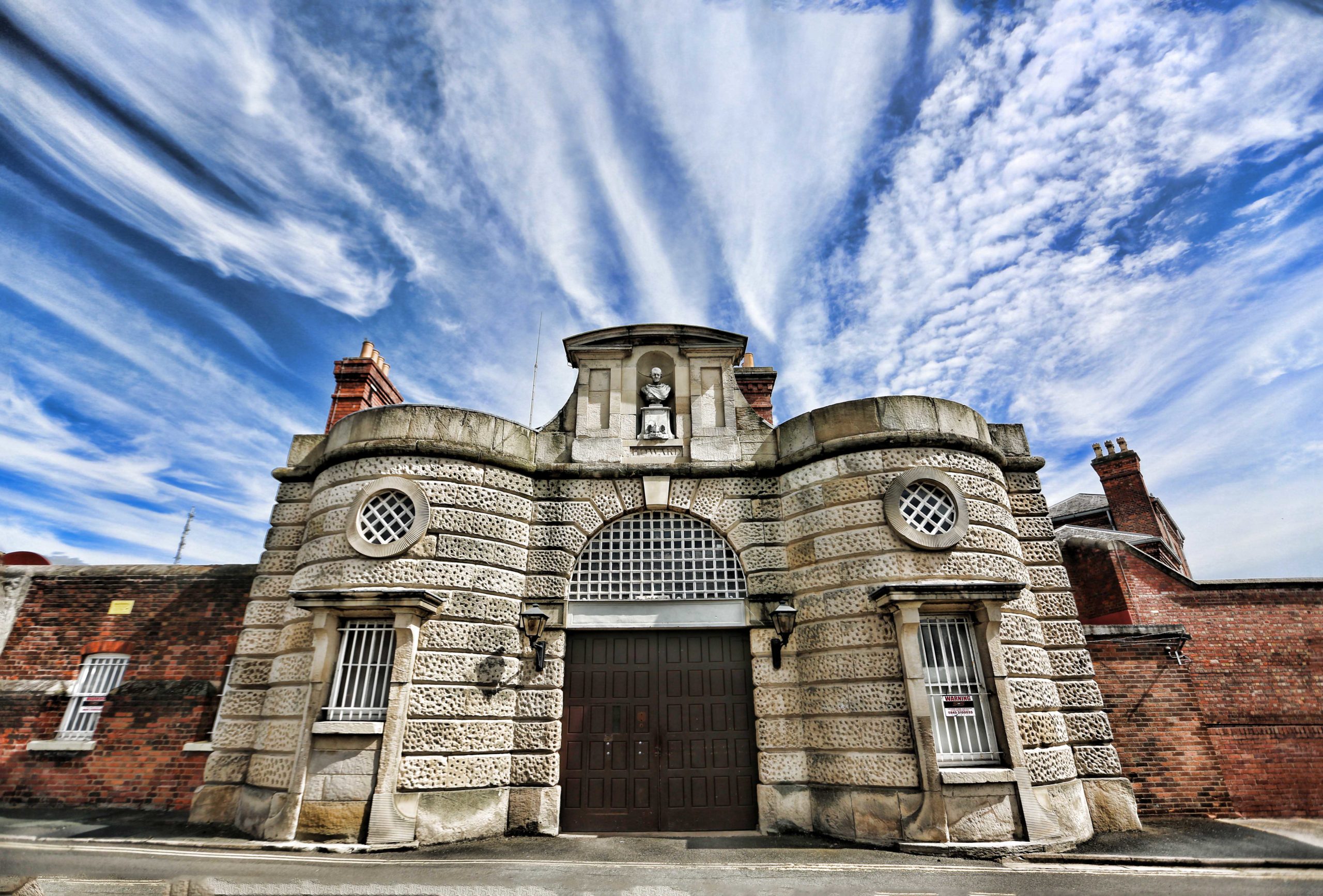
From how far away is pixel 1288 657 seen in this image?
37.4 ft

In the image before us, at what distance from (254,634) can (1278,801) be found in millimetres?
18324

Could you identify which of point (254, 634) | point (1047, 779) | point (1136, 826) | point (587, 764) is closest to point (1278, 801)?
point (1136, 826)

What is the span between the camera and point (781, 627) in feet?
31.7

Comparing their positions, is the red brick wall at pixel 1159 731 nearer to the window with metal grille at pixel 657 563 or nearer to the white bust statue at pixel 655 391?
the window with metal grille at pixel 657 563

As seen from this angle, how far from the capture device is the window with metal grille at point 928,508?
977 centimetres

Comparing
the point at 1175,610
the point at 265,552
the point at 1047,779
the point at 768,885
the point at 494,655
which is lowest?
the point at 768,885

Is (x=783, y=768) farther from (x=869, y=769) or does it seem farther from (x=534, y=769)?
(x=534, y=769)

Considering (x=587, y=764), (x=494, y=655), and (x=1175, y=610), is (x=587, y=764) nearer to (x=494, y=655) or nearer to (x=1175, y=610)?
(x=494, y=655)

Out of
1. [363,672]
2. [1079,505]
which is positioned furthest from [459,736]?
[1079,505]

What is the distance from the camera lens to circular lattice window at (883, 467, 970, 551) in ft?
31.1

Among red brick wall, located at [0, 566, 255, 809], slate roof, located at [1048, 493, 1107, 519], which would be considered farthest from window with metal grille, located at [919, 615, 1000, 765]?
slate roof, located at [1048, 493, 1107, 519]

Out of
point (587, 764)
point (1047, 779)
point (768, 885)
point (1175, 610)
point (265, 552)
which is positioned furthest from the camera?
point (1175, 610)

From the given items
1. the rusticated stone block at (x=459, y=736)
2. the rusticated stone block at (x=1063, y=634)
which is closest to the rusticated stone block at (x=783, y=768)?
the rusticated stone block at (x=459, y=736)

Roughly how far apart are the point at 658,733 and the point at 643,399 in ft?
20.2
